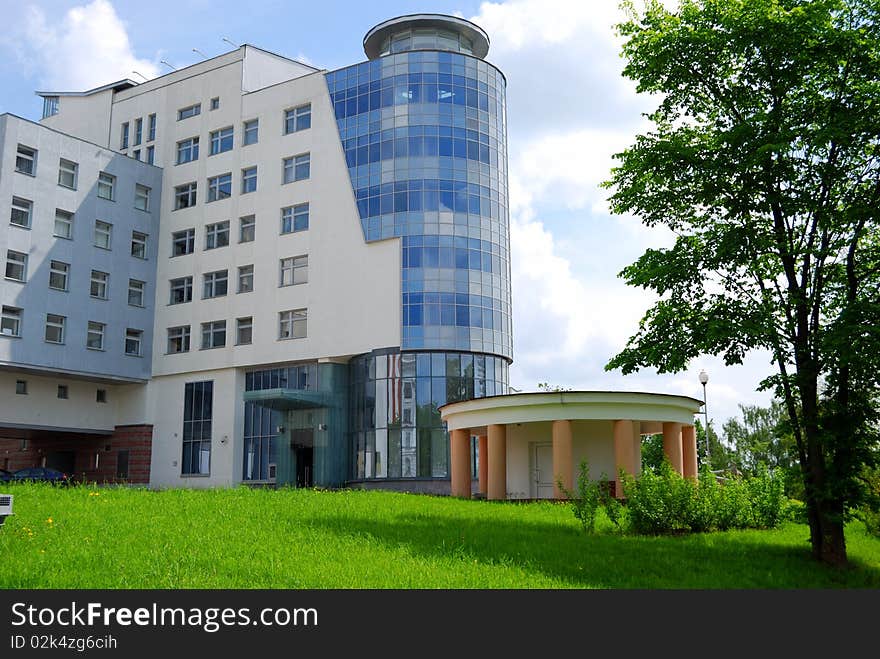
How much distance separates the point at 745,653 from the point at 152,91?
185ft

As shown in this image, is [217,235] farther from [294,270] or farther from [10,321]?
[10,321]

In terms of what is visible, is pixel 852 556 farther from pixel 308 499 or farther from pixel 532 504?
pixel 308 499

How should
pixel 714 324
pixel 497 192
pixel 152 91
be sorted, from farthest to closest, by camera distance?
pixel 152 91
pixel 497 192
pixel 714 324

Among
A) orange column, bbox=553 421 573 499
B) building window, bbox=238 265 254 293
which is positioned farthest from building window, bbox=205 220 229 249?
orange column, bbox=553 421 573 499

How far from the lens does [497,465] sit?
29703 millimetres

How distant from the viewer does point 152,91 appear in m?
58.0

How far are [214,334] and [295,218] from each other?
849cm

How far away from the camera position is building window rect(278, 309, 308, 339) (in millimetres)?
49094

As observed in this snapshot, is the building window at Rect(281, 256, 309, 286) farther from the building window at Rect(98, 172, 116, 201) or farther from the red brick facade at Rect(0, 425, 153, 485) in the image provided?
the red brick facade at Rect(0, 425, 153, 485)

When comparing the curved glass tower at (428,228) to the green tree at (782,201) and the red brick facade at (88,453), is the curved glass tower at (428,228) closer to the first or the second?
the red brick facade at (88,453)

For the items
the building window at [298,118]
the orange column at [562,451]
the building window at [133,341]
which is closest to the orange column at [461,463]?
A: the orange column at [562,451]

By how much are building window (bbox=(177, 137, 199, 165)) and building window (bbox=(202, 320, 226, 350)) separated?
10867 mm

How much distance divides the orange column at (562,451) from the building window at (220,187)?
105 ft

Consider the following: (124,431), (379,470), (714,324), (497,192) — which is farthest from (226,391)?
(714,324)
